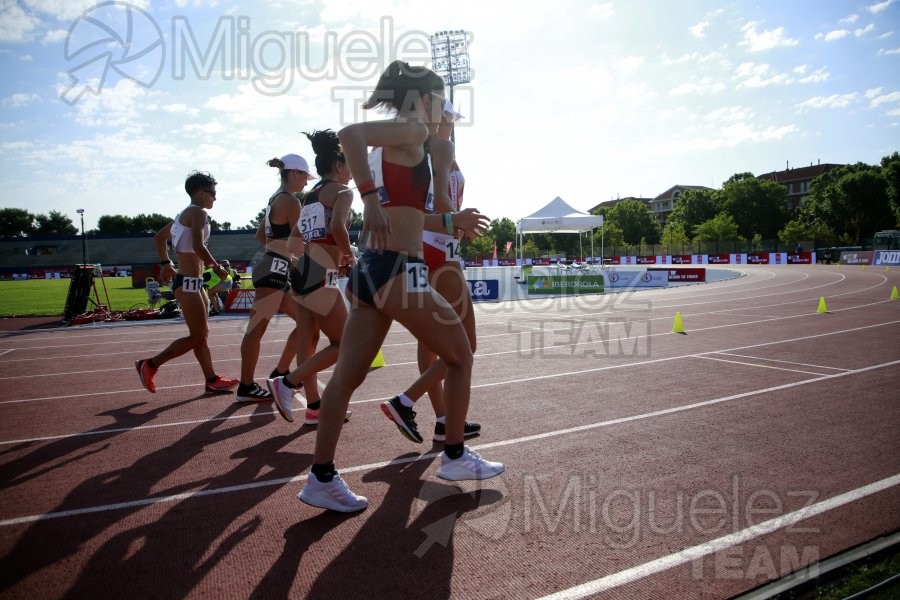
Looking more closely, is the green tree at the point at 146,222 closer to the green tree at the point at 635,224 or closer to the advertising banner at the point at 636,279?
the green tree at the point at 635,224

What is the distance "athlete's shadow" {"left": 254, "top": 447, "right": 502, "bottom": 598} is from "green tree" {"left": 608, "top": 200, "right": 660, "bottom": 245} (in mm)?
111803

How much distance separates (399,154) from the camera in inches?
115

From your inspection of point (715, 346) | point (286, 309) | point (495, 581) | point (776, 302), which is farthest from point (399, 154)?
point (776, 302)

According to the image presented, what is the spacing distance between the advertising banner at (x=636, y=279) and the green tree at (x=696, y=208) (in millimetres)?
75391

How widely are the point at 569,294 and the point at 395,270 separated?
886 inches

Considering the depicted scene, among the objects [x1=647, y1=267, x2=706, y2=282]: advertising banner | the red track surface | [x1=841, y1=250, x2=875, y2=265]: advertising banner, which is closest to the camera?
the red track surface

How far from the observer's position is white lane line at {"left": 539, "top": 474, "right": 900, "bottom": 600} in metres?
2.23

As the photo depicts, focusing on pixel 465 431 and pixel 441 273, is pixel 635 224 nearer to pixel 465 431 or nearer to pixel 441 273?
pixel 465 431

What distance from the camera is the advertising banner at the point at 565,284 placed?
24.6 meters

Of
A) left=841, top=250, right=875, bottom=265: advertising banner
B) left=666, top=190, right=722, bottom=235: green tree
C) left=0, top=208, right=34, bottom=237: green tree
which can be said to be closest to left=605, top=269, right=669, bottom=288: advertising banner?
left=841, top=250, right=875, bottom=265: advertising banner

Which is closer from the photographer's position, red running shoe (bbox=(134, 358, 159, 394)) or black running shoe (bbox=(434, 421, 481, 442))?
black running shoe (bbox=(434, 421, 481, 442))

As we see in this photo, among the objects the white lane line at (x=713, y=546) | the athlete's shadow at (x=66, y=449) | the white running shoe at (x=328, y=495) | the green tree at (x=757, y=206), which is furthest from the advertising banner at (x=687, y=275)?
the green tree at (x=757, y=206)

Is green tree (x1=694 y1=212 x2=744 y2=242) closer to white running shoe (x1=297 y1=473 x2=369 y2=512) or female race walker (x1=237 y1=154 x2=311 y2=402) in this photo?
female race walker (x1=237 y1=154 x2=311 y2=402)

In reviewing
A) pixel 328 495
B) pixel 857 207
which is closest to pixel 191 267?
pixel 328 495
